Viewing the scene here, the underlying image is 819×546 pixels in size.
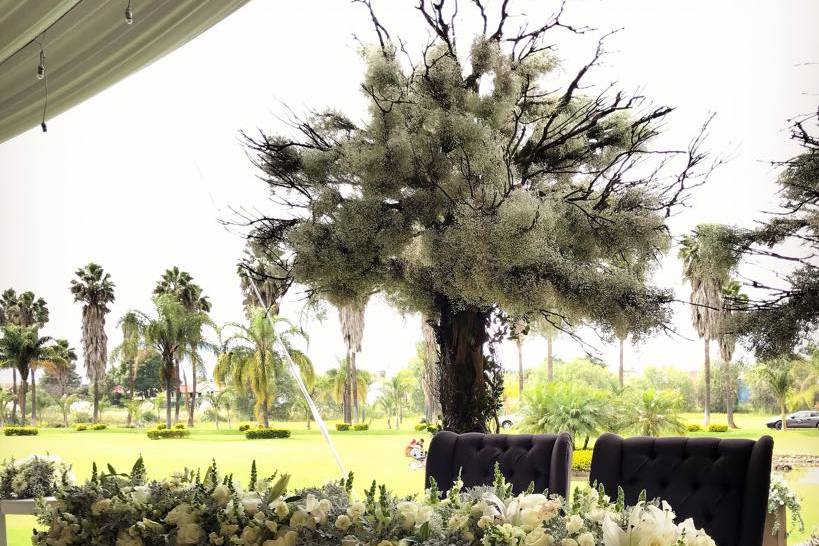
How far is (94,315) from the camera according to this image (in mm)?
7078

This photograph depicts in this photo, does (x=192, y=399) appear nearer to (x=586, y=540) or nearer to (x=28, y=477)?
(x=28, y=477)

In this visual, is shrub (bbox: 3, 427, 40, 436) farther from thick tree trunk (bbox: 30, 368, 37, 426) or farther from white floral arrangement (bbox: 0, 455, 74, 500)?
white floral arrangement (bbox: 0, 455, 74, 500)

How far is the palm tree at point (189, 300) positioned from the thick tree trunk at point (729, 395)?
13.4ft

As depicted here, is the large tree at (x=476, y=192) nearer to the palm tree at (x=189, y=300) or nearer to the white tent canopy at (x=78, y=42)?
the white tent canopy at (x=78, y=42)

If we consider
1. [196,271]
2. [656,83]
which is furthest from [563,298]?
[196,271]

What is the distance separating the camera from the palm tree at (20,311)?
6855 millimetres

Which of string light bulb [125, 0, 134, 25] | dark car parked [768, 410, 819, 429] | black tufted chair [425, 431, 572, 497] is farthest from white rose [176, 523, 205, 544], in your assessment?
dark car parked [768, 410, 819, 429]

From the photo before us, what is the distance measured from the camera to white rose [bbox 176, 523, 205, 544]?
1.65 metres

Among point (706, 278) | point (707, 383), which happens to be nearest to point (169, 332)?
point (707, 383)

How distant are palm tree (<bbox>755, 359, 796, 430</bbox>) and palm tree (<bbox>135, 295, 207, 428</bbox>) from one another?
172 inches

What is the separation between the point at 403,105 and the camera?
4828mm

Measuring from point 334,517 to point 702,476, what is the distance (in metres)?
1.73

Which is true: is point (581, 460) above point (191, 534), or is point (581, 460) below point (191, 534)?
below

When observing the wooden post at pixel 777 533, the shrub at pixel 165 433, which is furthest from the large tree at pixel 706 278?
the shrub at pixel 165 433
